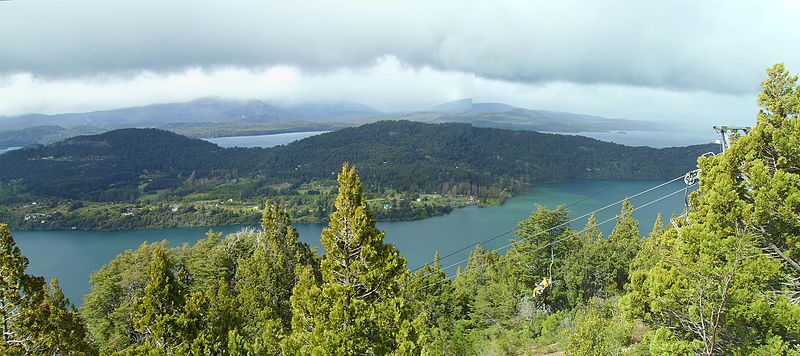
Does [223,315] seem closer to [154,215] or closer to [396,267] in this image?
[396,267]

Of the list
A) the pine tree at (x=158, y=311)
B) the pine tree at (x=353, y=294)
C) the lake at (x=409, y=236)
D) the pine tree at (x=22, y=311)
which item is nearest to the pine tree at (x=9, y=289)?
the pine tree at (x=22, y=311)

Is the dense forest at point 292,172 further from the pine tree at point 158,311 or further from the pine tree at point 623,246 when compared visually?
the pine tree at point 158,311

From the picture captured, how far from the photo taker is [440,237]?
61.6 metres

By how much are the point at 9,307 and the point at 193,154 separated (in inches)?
5558

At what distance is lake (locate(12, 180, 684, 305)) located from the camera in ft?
168

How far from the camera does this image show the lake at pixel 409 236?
2010 inches

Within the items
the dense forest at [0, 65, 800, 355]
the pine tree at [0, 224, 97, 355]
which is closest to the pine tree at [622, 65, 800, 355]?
the dense forest at [0, 65, 800, 355]

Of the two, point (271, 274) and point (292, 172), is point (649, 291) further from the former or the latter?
point (292, 172)

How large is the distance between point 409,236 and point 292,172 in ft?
202

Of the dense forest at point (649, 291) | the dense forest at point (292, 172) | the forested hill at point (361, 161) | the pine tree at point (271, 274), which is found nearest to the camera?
the dense forest at point (649, 291)

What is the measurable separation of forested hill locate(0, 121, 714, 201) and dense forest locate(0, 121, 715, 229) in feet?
0.97

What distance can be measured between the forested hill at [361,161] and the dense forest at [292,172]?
0.30 meters

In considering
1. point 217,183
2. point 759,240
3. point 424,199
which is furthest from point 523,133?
point 759,240

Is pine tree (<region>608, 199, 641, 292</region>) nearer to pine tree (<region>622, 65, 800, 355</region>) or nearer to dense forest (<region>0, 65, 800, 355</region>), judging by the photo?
dense forest (<region>0, 65, 800, 355</region>)
